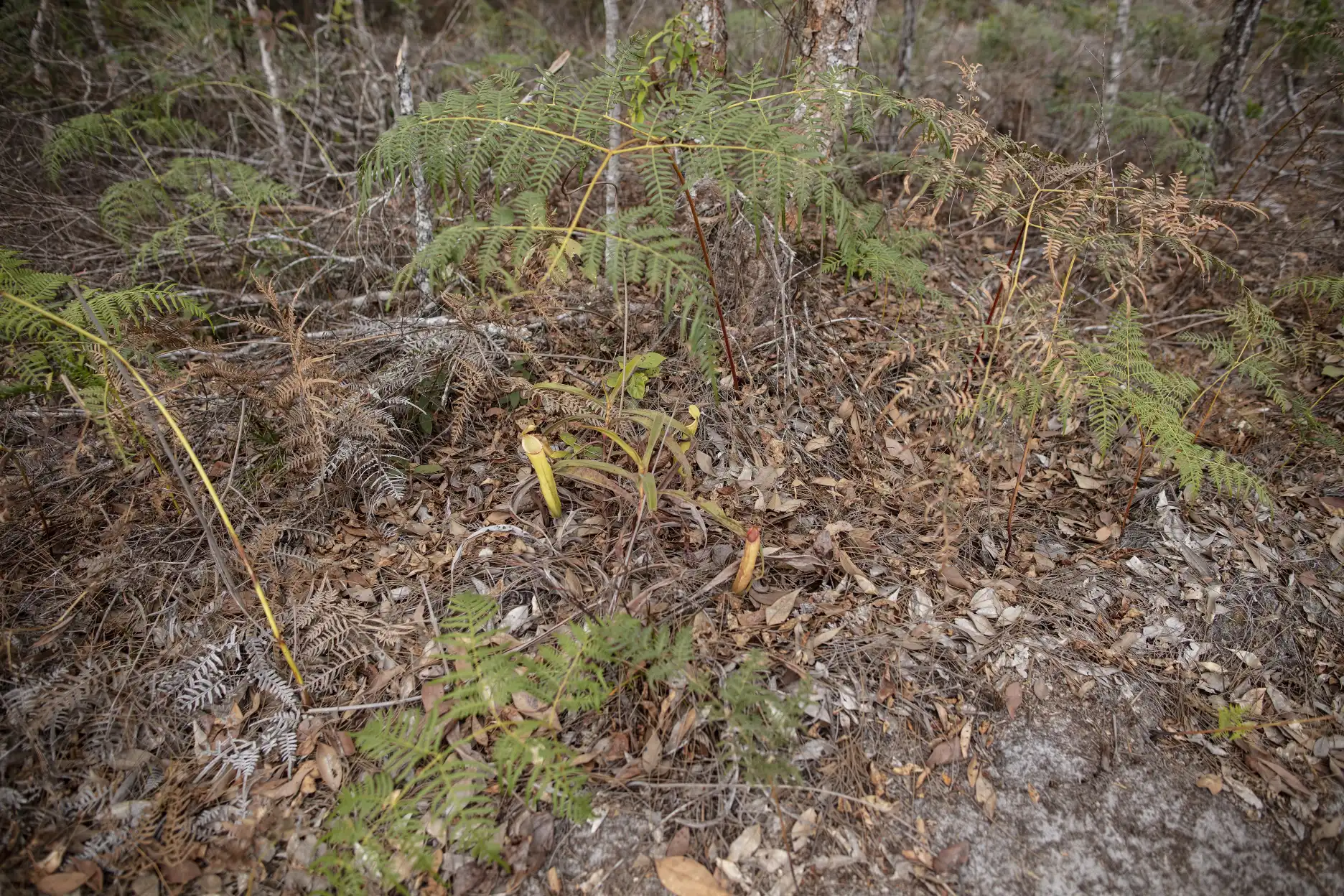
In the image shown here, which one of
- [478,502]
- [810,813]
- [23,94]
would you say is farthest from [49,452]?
[23,94]

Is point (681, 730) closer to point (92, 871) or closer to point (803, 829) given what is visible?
point (803, 829)

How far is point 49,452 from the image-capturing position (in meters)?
2.69

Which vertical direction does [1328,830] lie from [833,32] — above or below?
below

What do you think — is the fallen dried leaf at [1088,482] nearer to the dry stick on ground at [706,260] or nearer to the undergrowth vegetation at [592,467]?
the undergrowth vegetation at [592,467]

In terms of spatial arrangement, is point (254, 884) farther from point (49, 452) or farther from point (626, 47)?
point (626, 47)

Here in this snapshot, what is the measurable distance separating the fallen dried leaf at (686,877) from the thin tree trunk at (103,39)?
5.85 metres

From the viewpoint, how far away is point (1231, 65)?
13.5 feet

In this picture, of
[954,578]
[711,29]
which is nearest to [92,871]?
[954,578]

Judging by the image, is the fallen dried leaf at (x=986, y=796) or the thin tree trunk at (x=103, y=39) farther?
the thin tree trunk at (x=103, y=39)

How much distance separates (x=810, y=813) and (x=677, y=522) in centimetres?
103

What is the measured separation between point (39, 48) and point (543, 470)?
17.3 ft

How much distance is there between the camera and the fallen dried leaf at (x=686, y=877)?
5.91 ft

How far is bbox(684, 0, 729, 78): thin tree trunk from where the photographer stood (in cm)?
311

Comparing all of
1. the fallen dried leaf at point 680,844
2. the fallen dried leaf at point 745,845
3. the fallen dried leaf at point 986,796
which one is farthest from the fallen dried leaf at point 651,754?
the fallen dried leaf at point 986,796
